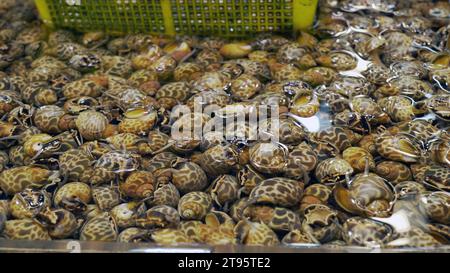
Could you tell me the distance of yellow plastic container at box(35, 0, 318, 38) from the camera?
266 centimetres

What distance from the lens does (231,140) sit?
2039 mm

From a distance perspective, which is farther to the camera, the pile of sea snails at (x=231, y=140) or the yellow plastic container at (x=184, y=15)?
the yellow plastic container at (x=184, y=15)

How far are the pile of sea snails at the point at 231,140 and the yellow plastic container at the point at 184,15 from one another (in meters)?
0.07

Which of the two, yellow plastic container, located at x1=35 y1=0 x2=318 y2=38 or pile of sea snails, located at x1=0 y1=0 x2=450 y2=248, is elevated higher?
yellow plastic container, located at x1=35 y1=0 x2=318 y2=38

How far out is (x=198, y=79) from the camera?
7.91ft

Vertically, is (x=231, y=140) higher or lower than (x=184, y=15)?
lower

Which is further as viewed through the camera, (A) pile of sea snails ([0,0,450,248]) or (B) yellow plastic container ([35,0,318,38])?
(B) yellow plastic container ([35,0,318,38])

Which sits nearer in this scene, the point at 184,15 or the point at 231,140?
the point at 231,140

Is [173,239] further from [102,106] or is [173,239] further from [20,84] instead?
[20,84]

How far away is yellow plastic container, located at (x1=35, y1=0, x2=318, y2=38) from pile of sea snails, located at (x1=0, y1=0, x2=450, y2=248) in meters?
0.07

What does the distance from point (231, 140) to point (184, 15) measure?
984 millimetres

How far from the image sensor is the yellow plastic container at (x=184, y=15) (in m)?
2.66

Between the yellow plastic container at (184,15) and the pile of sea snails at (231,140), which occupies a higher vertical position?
the yellow plastic container at (184,15)
